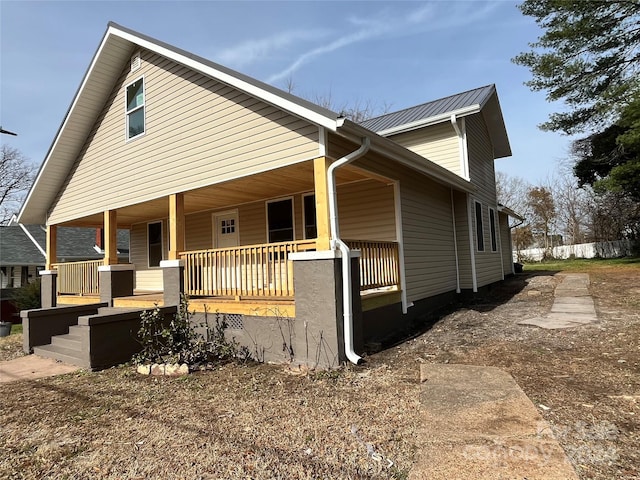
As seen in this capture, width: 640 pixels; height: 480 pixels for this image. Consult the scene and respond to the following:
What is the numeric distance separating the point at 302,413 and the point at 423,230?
5580mm

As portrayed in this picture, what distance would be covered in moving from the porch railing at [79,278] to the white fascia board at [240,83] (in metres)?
5.17

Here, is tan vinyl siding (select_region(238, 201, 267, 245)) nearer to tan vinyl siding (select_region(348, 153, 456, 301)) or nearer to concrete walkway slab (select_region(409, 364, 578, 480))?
tan vinyl siding (select_region(348, 153, 456, 301))

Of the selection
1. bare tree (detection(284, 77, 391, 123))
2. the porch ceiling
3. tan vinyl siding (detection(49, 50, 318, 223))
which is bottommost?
the porch ceiling

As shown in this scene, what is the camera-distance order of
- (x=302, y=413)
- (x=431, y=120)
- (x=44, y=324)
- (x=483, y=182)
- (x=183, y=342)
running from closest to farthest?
(x=302, y=413) → (x=183, y=342) → (x=44, y=324) → (x=431, y=120) → (x=483, y=182)

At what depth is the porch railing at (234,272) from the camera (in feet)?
20.3

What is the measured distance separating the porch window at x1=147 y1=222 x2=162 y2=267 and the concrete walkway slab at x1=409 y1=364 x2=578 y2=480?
34.1 ft

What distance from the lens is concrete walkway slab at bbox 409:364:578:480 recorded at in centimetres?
269

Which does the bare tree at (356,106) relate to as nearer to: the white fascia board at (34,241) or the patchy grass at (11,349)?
the white fascia board at (34,241)

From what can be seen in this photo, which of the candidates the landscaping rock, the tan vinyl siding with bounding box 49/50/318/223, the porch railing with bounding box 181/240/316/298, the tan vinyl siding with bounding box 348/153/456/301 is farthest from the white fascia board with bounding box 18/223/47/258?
the tan vinyl siding with bounding box 348/153/456/301

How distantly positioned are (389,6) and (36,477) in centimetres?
1170

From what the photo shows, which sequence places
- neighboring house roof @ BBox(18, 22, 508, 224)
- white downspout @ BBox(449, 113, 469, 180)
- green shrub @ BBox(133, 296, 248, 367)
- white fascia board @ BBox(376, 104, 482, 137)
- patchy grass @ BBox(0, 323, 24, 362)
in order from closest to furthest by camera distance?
neighboring house roof @ BBox(18, 22, 508, 224) → green shrub @ BBox(133, 296, 248, 367) → patchy grass @ BBox(0, 323, 24, 362) → white fascia board @ BBox(376, 104, 482, 137) → white downspout @ BBox(449, 113, 469, 180)

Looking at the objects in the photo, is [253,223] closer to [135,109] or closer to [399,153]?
[135,109]

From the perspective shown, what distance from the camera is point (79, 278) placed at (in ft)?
34.9

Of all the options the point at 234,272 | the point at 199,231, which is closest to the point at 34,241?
the point at 199,231
